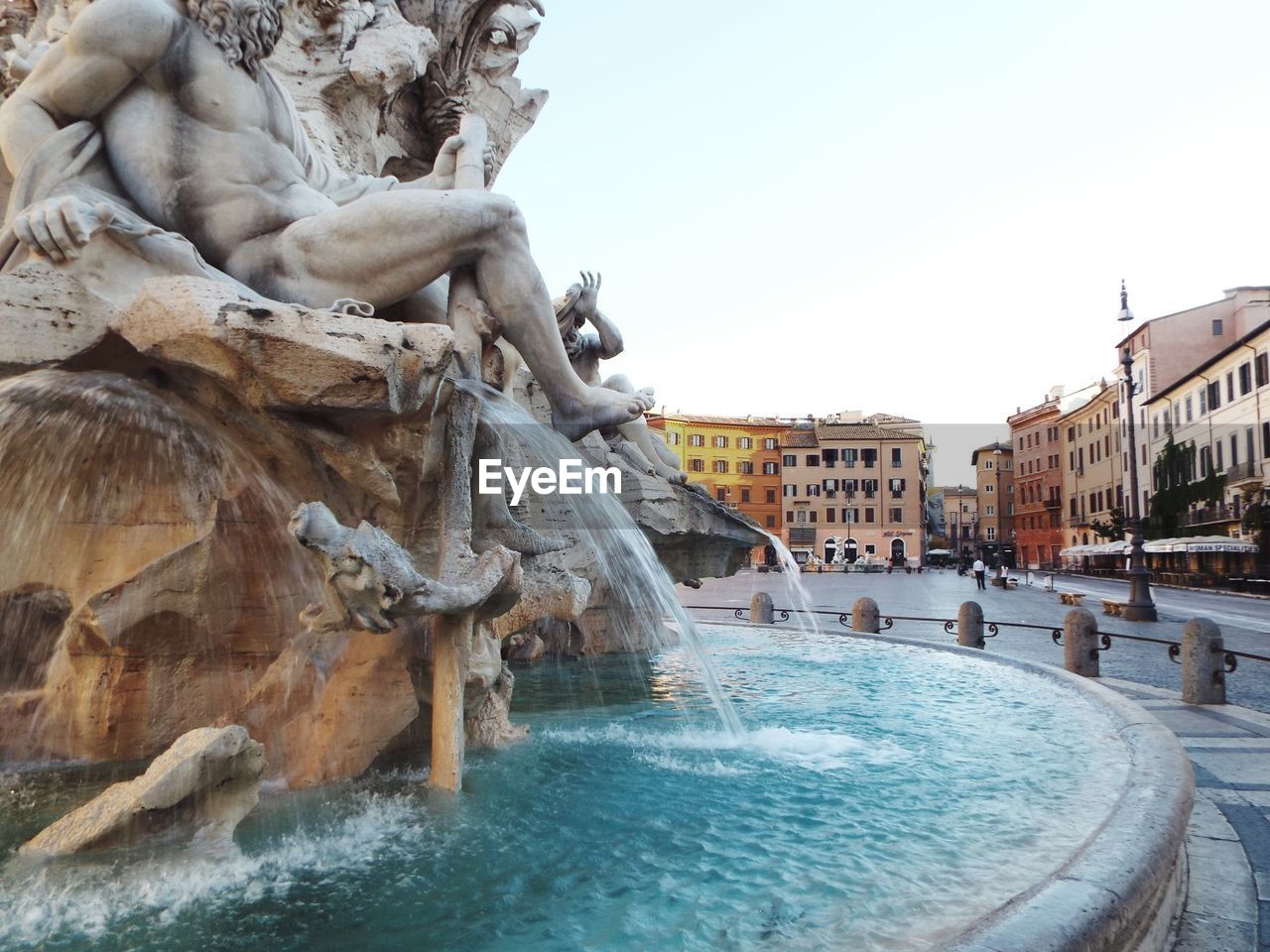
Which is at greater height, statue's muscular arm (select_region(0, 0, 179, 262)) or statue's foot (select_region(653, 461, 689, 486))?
statue's muscular arm (select_region(0, 0, 179, 262))

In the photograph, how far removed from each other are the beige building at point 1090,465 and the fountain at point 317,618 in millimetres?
57253

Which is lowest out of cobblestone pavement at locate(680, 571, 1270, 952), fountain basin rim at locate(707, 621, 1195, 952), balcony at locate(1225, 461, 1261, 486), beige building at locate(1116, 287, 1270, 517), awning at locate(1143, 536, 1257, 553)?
cobblestone pavement at locate(680, 571, 1270, 952)

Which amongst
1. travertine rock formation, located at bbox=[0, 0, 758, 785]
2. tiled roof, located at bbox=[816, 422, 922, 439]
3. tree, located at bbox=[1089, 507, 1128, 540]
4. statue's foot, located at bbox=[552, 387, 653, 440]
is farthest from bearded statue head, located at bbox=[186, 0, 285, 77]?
tiled roof, located at bbox=[816, 422, 922, 439]

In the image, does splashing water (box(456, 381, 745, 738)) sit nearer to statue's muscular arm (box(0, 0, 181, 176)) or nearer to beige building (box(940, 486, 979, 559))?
statue's muscular arm (box(0, 0, 181, 176))

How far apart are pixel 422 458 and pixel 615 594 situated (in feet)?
15.7

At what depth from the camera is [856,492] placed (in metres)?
70.8

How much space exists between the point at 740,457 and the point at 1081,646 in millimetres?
64471

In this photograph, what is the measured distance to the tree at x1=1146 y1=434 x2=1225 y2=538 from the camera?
39312mm

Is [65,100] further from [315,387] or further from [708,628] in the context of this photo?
[708,628]

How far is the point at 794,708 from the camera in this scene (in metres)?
5.81

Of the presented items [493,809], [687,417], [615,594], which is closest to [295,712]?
[493,809]

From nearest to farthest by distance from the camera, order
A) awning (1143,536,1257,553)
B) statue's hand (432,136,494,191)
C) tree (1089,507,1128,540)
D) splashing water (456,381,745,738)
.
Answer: splashing water (456,381,745,738), statue's hand (432,136,494,191), awning (1143,536,1257,553), tree (1089,507,1128,540)

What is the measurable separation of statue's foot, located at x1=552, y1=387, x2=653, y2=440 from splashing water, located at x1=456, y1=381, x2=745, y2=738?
0.30ft

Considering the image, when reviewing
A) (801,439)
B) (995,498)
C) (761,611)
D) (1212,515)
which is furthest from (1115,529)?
(995,498)
